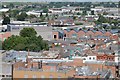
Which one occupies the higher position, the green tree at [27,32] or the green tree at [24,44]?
the green tree at [27,32]

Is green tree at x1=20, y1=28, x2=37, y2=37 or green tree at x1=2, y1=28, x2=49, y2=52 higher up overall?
green tree at x1=20, y1=28, x2=37, y2=37

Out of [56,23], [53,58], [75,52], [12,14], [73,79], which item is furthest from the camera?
[12,14]

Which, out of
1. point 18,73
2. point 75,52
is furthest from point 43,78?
point 75,52

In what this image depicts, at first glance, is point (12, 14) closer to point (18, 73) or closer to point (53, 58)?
point (53, 58)

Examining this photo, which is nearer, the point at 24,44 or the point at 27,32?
the point at 24,44

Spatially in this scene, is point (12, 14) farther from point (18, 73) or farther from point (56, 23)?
point (18, 73)

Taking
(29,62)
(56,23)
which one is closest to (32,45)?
(29,62)

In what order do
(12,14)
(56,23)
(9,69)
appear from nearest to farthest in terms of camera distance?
(9,69)
(56,23)
(12,14)

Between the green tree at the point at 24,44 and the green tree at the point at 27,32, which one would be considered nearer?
the green tree at the point at 24,44

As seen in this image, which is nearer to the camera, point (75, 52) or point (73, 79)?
point (73, 79)

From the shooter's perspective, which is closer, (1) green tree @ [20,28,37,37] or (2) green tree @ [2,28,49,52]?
(2) green tree @ [2,28,49,52]
